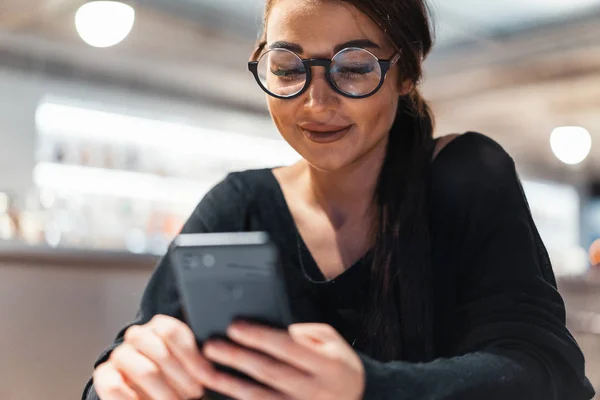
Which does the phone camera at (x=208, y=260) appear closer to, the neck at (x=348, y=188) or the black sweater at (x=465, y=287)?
the black sweater at (x=465, y=287)

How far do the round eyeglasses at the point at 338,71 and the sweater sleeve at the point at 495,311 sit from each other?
0.17 metres

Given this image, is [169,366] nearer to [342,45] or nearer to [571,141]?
[342,45]

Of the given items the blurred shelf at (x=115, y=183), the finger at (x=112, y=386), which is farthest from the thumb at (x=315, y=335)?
the blurred shelf at (x=115, y=183)

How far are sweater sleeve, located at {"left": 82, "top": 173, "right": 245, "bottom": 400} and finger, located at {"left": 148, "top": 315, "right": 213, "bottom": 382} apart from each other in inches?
10.9

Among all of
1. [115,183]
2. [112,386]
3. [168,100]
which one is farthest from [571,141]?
[112,386]

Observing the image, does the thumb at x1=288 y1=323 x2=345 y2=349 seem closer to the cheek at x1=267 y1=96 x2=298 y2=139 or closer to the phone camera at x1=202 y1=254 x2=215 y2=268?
the phone camera at x1=202 y1=254 x2=215 y2=268

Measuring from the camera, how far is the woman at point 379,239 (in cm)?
67

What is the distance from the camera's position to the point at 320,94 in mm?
829

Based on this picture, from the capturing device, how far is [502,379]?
0.69m

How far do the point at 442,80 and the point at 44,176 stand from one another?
303 cm

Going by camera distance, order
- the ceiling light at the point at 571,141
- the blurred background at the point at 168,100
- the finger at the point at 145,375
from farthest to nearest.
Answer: the ceiling light at the point at 571,141 → the blurred background at the point at 168,100 → the finger at the point at 145,375

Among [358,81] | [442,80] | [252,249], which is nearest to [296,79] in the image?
[358,81]

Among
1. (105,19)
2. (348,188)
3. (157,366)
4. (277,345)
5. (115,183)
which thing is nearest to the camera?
(277,345)

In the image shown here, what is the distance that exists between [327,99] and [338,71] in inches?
1.4
